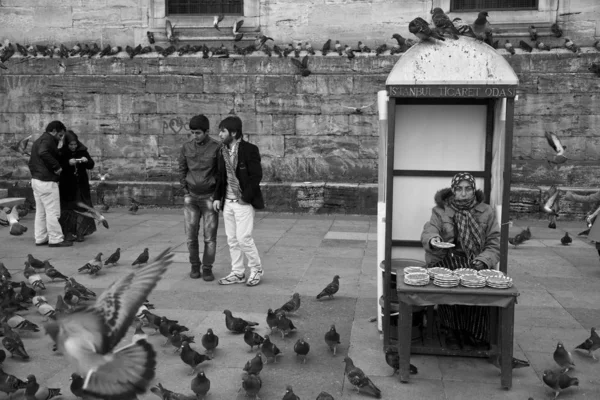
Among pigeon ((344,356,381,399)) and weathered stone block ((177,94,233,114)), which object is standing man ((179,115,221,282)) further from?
weathered stone block ((177,94,233,114))

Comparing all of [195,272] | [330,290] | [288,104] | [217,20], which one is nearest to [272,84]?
[288,104]

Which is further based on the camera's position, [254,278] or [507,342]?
[254,278]

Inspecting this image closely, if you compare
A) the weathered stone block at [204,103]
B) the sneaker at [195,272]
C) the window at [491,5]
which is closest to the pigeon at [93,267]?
the sneaker at [195,272]

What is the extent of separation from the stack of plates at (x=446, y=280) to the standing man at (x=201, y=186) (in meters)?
3.63

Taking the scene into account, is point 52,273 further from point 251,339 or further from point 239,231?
point 251,339

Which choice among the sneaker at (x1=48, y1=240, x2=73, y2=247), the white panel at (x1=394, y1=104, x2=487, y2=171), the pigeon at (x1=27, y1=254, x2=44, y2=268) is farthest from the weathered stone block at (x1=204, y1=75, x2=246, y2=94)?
the white panel at (x1=394, y1=104, x2=487, y2=171)

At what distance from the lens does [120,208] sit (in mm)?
13406

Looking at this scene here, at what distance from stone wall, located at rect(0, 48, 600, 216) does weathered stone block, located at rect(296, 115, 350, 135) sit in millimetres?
21

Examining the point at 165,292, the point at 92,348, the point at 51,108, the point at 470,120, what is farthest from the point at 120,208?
the point at 92,348

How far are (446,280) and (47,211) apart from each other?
22.8 ft

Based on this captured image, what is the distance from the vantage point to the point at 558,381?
14.1 ft

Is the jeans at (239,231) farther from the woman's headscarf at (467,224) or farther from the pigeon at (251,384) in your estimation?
the pigeon at (251,384)

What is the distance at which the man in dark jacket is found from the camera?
9.30m

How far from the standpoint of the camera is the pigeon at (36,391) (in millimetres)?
3971
